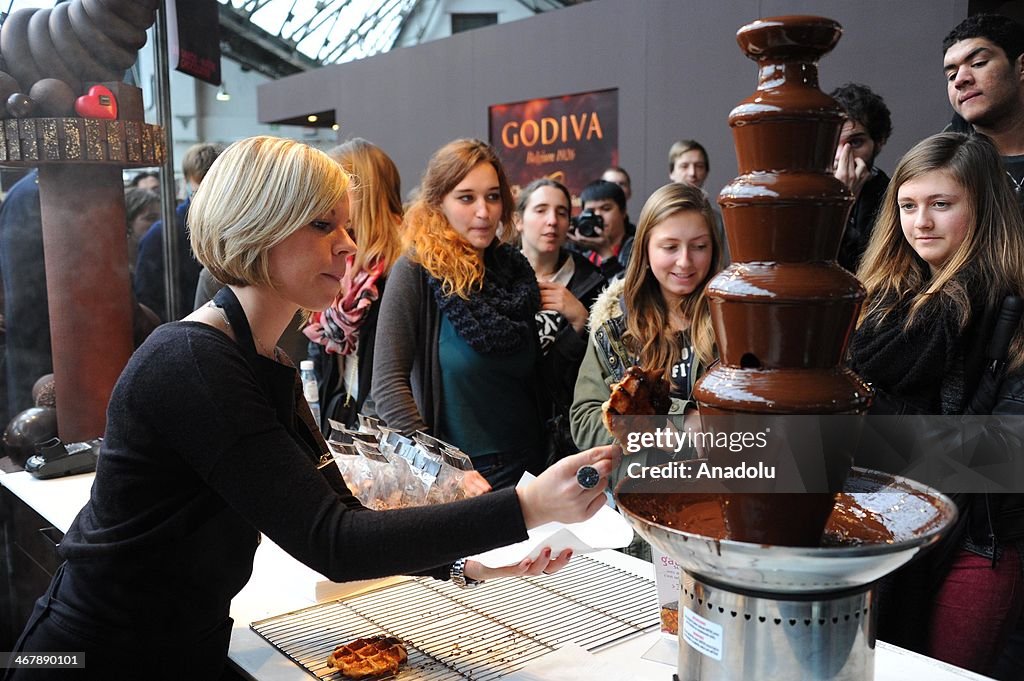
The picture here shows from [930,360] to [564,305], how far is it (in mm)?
1222

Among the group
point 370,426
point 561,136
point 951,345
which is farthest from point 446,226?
point 561,136

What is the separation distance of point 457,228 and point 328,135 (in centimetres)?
1027

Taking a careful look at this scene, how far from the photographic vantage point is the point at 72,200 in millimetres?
2760

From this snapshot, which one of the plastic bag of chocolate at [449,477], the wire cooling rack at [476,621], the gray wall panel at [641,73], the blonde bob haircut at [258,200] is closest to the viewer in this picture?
the blonde bob haircut at [258,200]

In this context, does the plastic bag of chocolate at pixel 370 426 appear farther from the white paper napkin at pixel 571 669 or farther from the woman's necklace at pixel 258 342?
the white paper napkin at pixel 571 669

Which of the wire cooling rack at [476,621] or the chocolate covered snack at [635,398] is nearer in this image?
the chocolate covered snack at [635,398]

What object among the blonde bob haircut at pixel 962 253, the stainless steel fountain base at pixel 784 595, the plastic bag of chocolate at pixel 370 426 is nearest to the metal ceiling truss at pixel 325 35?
the blonde bob haircut at pixel 962 253

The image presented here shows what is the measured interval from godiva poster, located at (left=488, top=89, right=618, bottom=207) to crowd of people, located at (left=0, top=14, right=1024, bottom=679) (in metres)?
3.73

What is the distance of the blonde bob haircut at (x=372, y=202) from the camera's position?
2.85 metres

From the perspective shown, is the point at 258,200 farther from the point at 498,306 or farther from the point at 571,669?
the point at 498,306

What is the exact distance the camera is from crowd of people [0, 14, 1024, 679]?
1198mm

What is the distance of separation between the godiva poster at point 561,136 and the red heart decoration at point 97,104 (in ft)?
14.9

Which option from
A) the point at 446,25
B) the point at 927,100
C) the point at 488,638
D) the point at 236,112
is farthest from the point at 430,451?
the point at 446,25

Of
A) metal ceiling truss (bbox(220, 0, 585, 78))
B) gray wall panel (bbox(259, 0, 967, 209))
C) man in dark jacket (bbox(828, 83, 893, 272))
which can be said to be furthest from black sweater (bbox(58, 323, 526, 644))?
metal ceiling truss (bbox(220, 0, 585, 78))
